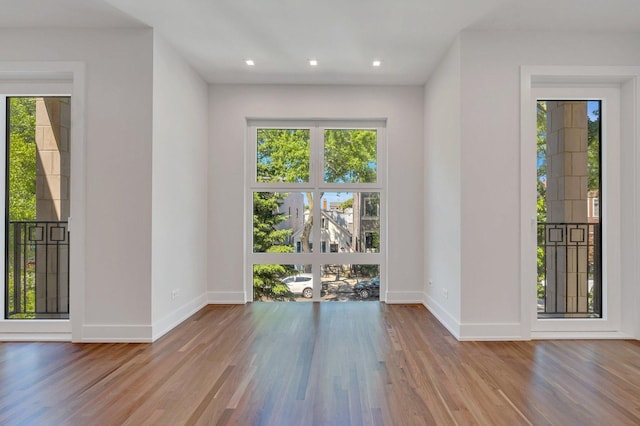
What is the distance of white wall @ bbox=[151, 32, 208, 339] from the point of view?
11.2 ft

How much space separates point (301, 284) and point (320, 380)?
2.42 metres

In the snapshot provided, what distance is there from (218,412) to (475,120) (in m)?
3.13

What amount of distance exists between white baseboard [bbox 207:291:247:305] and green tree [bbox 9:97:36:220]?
2089 millimetres

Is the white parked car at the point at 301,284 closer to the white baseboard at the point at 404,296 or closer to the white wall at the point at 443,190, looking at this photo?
the white baseboard at the point at 404,296

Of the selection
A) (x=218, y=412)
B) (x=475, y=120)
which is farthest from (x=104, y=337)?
(x=475, y=120)

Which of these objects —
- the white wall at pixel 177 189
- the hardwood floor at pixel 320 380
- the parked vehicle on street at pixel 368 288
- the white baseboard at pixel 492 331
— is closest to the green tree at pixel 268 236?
the white wall at pixel 177 189

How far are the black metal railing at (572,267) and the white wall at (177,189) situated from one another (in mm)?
3640

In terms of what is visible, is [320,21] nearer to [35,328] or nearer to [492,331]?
[492,331]

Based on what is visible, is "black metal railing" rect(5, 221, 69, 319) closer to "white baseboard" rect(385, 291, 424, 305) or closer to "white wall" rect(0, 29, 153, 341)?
"white wall" rect(0, 29, 153, 341)

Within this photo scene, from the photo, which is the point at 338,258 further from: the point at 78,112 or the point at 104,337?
the point at 78,112

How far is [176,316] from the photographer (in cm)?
377

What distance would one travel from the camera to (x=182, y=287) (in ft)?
13.0

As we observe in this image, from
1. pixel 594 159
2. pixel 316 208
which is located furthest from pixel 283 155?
pixel 594 159

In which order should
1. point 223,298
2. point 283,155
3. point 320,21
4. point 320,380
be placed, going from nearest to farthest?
point 320,380 → point 320,21 → point 223,298 → point 283,155
